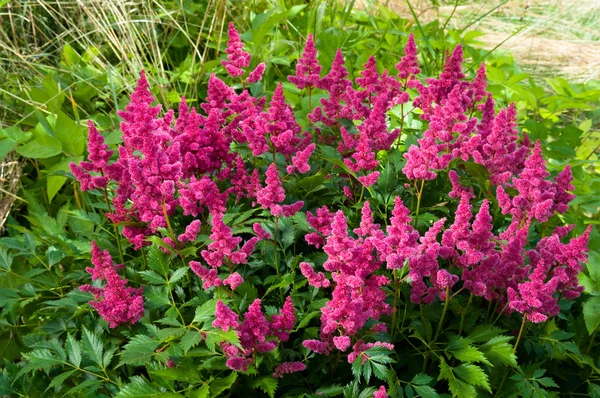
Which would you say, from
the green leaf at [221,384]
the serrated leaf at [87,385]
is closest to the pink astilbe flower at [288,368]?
the green leaf at [221,384]

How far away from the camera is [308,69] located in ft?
8.54

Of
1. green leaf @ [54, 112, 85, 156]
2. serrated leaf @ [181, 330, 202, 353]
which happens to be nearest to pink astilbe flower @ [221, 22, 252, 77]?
green leaf @ [54, 112, 85, 156]

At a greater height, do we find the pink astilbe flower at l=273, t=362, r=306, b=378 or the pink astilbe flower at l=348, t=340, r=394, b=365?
the pink astilbe flower at l=348, t=340, r=394, b=365

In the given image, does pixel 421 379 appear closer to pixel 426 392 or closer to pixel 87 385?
pixel 426 392

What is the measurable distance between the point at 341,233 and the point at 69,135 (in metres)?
1.81

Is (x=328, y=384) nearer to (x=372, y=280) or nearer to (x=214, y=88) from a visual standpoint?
(x=372, y=280)

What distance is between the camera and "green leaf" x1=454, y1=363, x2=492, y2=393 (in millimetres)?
1741

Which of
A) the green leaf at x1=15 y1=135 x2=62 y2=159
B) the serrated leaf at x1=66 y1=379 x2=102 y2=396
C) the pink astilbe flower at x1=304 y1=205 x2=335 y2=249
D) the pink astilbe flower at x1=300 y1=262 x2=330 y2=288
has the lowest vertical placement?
the serrated leaf at x1=66 y1=379 x2=102 y2=396

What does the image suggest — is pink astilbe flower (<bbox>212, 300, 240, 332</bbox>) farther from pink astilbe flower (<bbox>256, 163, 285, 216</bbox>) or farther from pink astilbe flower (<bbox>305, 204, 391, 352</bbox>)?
pink astilbe flower (<bbox>256, 163, 285, 216</bbox>)

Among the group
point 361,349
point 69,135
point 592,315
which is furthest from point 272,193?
point 69,135

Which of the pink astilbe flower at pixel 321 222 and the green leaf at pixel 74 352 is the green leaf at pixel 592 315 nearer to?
the pink astilbe flower at pixel 321 222

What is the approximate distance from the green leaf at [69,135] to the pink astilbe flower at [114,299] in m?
1.11

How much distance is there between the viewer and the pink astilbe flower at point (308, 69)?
252 cm

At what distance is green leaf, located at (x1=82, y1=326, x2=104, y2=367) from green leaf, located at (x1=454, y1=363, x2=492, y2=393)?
1.03 metres
